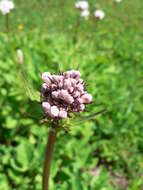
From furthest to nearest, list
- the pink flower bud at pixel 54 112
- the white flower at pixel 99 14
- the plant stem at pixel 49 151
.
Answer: the white flower at pixel 99 14
the plant stem at pixel 49 151
the pink flower bud at pixel 54 112

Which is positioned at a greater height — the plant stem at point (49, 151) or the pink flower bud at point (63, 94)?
the pink flower bud at point (63, 94)

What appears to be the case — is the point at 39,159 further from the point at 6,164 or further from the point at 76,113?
the point at 76,113

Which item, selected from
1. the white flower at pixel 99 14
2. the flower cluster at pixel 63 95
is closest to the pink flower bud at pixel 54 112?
the flower cluster at pixel 63 95

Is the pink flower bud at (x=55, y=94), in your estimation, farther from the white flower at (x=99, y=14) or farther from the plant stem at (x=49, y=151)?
the white flower at (x=99, y=14)

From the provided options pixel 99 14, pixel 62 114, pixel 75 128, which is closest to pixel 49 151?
pixel 62 114

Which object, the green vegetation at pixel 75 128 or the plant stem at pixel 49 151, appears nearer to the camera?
the plant stem at pixel 49 151

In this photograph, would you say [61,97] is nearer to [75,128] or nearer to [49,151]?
[49,151]

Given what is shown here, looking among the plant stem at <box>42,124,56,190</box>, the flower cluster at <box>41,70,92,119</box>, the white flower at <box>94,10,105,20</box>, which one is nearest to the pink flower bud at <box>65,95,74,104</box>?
the flower cluster at <box>41,70,92,119</box>

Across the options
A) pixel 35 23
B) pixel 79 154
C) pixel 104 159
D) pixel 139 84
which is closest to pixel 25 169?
pixel 79 154
